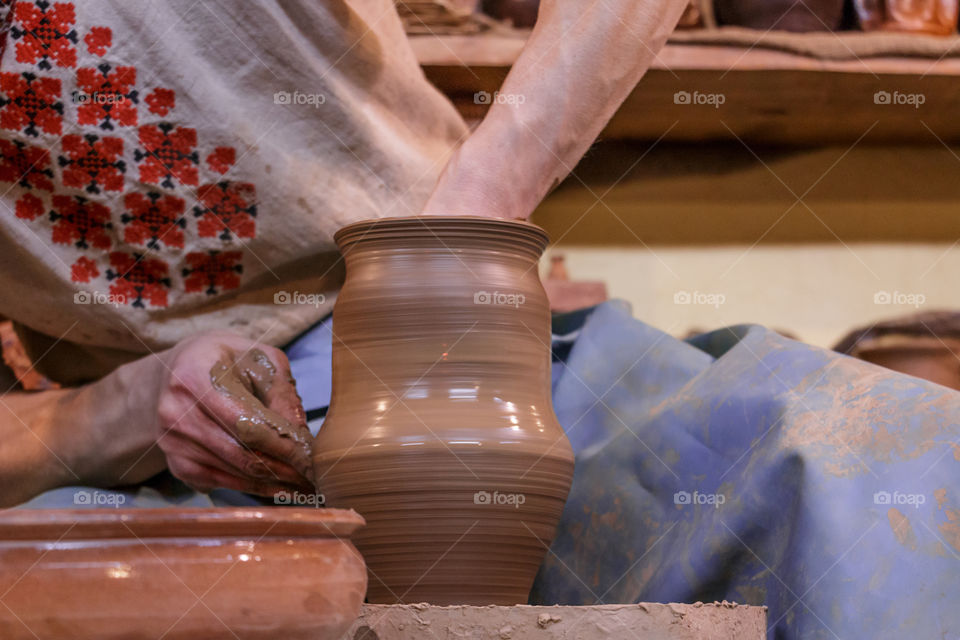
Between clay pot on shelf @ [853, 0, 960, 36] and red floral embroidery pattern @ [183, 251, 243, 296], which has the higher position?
red floral embroidery pattern @ [183, 251, 243, 296]

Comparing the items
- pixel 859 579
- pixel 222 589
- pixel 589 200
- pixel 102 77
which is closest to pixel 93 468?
pixel 102 77

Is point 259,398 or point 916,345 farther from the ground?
point 259,398

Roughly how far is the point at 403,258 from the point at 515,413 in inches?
5.6

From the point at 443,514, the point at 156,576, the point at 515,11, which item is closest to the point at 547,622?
the point at 443,514

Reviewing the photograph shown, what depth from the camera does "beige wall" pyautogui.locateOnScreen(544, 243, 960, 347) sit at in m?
2.20

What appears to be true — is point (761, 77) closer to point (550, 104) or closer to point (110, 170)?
point (550, 104)

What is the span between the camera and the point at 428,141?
1.21 metres

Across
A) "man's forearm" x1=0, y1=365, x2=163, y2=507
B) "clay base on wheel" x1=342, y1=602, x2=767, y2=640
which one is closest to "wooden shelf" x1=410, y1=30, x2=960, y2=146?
"man's forearm" x1=0, y1=365, x2=163, y2=507

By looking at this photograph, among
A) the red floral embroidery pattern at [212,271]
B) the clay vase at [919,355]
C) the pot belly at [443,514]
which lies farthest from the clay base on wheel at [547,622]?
the clay vase at [919,355]

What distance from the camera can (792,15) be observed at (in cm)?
182

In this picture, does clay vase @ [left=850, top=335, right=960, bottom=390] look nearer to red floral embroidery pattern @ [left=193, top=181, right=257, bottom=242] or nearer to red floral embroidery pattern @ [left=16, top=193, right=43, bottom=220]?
red floral embroidery pattern @ [left=193, top=181, right=257, bottom=242]

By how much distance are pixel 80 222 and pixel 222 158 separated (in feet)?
0.54

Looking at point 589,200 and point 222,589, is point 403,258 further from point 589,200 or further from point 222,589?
point 589,200

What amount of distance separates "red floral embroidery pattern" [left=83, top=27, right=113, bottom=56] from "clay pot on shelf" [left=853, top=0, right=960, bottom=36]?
1.35 metres
